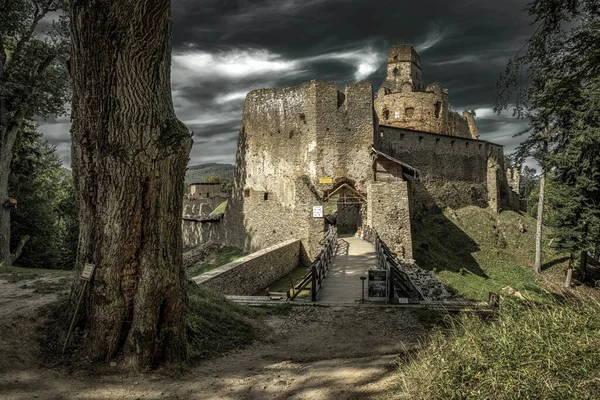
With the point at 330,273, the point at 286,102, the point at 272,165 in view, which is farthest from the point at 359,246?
the point at 286,102

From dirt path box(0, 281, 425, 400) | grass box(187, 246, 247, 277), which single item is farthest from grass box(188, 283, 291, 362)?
grass box(187, 246, 247, 277)

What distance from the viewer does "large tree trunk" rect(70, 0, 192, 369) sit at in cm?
431

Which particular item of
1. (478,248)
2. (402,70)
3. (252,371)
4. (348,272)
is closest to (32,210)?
(348,272)

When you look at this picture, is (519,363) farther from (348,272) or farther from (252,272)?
(252,272)

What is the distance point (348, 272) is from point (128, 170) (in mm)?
8452

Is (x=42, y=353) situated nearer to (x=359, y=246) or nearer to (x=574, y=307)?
(x=574, y=307)

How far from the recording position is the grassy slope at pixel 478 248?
67.6ft

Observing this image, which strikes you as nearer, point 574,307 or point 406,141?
point 574,307

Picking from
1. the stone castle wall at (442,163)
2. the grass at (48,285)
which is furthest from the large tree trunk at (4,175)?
the stone castle wall at (442,163)

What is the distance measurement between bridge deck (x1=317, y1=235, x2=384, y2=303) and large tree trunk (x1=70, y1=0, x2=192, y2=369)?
16.0 ft

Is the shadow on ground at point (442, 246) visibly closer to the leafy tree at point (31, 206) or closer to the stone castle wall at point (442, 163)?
the stone castle wall at point (442, 163)

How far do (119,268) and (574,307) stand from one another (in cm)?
545

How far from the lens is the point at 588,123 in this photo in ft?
55.3

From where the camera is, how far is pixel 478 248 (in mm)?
25672
